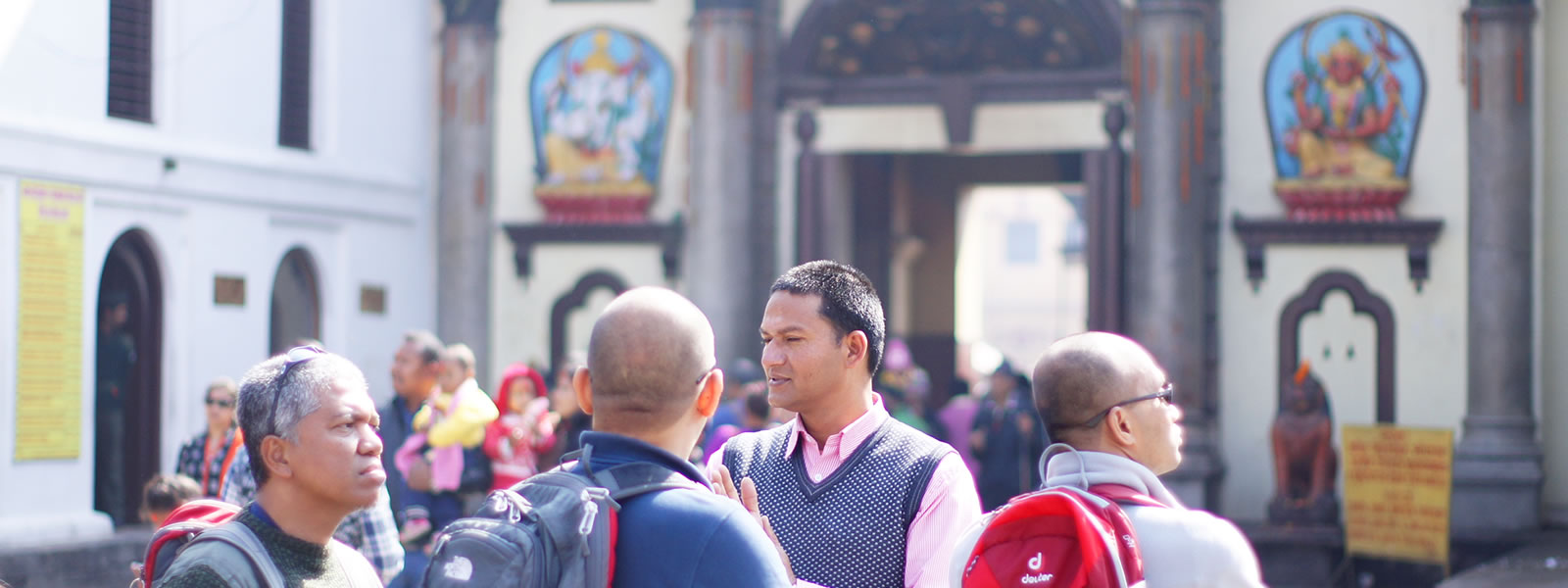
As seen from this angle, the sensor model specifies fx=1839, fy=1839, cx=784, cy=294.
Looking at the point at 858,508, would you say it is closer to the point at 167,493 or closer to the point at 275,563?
the point at 275,563

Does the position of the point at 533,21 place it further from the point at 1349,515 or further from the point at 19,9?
the point at 1349,515

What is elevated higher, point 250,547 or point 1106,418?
point 1106,418

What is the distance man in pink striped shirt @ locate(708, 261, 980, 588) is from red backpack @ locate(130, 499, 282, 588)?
3.28 feet

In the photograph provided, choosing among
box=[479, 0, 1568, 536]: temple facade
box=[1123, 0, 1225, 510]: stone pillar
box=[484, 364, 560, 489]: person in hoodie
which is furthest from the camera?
box=[1123, 0, 1225, 510]: stone pillar

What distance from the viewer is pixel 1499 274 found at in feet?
49.7

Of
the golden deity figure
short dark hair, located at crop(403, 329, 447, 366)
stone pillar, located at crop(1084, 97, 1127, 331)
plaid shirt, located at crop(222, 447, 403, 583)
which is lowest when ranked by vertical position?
plaid shirt, located at crop(222, 447, 403, 583)

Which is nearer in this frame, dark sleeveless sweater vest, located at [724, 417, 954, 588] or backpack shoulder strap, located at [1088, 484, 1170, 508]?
backpack shoulder strap, located at [1088, 484, 1170, 508]

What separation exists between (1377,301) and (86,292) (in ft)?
34.2

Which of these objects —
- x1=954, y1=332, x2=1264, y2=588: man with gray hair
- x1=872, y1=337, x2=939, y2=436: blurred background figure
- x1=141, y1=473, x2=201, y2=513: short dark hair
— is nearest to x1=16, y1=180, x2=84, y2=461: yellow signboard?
x1=141, y1=473, x2=201, y2=513: short dark hair

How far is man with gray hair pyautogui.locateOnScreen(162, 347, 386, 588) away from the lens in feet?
11.9

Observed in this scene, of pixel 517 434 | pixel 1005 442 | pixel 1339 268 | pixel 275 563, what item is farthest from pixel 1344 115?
pixel 275 563

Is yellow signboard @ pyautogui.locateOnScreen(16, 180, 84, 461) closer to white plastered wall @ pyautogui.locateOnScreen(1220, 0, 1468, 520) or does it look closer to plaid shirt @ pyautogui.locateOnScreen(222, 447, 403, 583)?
plaid shirt @ pyautogui.locateOnScreen(222, 447, 403, 583)

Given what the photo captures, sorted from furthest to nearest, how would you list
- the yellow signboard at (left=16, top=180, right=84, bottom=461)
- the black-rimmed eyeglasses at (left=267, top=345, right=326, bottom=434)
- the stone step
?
the yellow signboard at (left=16, top=180, right=84, bottom=461) → the stone step → the black-rimmed eyeglasses at (left=267, top=345, right=326, bottom=434)

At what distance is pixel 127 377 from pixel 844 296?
11.3m
